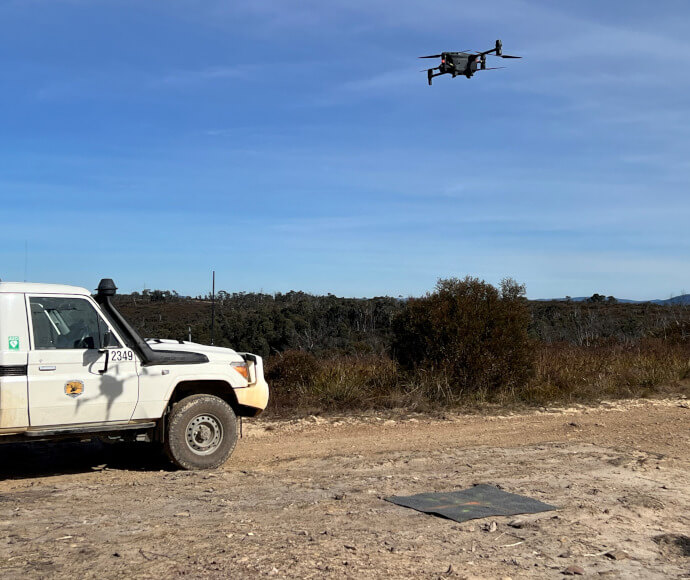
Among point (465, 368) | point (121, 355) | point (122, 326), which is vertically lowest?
point (465, 368)

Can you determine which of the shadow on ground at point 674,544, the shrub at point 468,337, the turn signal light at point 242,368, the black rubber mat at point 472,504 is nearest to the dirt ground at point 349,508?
the shadow on ground at point 674,544

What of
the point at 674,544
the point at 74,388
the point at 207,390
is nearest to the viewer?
the point at 674,544

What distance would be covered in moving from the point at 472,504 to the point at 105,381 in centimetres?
409

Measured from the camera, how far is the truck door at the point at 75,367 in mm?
7594

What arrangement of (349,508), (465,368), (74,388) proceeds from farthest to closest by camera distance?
(465,368) < (74,388) < (349,508)

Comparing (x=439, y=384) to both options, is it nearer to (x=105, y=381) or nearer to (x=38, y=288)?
(x=105, y=381)

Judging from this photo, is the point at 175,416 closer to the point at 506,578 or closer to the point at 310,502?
the point at 310,502

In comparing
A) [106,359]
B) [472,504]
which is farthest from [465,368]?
[106,359]

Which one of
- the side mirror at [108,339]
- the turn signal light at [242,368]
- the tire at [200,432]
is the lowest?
the tire at [200,432]

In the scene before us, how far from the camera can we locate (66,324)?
7.91 metres

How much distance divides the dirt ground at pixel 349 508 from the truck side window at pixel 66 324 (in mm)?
1523

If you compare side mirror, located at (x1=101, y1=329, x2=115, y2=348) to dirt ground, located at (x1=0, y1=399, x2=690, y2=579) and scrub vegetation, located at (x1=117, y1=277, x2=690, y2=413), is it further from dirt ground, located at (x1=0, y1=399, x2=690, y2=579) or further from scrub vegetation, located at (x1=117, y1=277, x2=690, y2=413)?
scrub vegetation, located at (x1=117, y1=277, x2=690, y2=413)

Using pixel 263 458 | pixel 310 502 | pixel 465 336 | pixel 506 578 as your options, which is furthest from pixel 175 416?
pixel 465 336

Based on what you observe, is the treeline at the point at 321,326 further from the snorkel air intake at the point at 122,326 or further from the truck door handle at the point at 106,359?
the truck door handle at the point at 106,359
